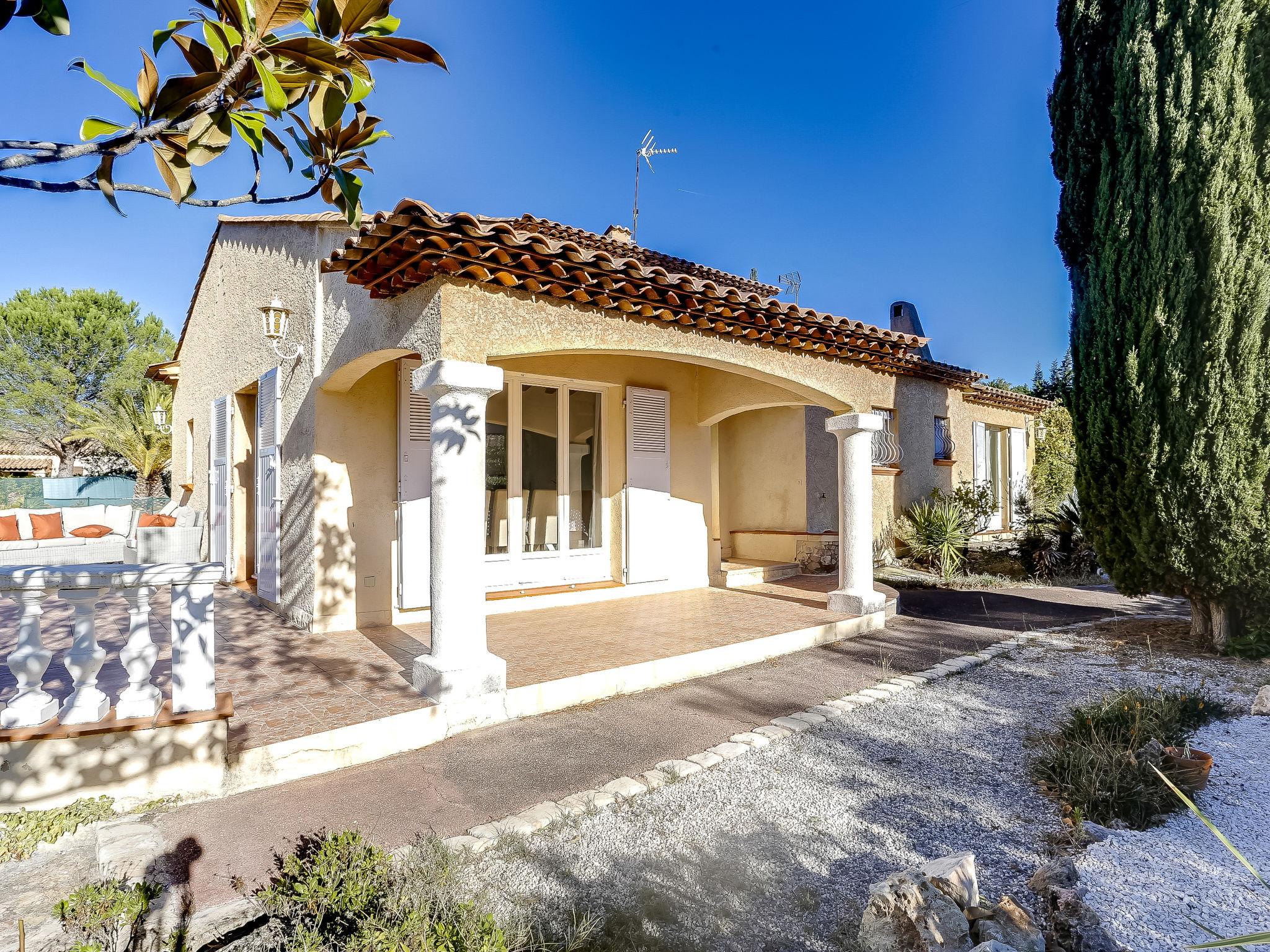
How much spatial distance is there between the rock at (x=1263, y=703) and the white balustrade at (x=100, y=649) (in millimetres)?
7343

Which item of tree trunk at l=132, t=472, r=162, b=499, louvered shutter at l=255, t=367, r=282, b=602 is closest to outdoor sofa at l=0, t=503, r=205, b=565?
louvered shutter at l=255, t=367, r=282, b=602

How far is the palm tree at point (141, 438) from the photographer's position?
20.7 m

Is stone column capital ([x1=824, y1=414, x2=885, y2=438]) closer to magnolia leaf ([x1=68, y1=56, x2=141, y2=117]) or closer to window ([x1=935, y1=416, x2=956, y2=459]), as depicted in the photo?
window ([x1=935, y1=416, x2=956, y2=459])

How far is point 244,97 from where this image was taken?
64.6 inches

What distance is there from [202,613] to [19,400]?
36.2 metres

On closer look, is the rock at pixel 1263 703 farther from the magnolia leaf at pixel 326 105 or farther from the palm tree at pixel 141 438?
the palm tree at pixel 141 438

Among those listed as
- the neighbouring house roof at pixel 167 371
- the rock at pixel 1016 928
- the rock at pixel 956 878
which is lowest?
the rock at pixel 1016 928

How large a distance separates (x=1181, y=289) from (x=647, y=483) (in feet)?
20.4

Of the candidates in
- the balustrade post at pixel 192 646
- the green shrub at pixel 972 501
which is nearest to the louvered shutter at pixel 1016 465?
the green shrub at pixel 972 501

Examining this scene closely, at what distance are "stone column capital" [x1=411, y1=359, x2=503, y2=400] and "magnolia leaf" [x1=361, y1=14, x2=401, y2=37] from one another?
326 centimetres

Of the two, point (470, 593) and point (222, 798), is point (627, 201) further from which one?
point (222, 798)

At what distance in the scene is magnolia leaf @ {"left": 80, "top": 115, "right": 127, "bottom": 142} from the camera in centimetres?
138

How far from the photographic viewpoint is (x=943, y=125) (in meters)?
12.3

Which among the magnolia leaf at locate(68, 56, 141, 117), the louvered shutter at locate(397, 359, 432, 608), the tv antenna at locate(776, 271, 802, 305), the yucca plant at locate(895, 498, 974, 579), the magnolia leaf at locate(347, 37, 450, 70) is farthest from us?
the tv antenna at locate(776, 271, 802, 305)
